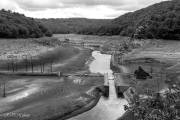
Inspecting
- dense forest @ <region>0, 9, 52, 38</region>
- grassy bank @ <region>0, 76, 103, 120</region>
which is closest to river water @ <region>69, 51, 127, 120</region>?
grassy bank @ <region>0, 76, 103, 120</region>

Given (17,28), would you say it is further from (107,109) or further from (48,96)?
(107,109)

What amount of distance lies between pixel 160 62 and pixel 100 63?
17411 millimetres

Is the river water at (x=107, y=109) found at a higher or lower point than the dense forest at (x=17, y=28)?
lower

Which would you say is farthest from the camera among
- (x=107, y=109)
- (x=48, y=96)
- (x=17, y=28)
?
(x=17, y=28)

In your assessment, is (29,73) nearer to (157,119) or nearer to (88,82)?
(88,82)

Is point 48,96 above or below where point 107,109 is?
above

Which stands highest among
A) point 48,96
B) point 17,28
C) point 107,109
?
point 17,28

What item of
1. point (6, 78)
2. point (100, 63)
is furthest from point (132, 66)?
point (6, 78)

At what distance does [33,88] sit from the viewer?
44.8 metres

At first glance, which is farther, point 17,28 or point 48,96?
point 17,28

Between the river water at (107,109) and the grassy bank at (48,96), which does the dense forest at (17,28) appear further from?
the river water at (107,109)

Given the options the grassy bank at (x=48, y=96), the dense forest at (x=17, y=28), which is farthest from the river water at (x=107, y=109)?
the dense forest at (x=17, y=28)

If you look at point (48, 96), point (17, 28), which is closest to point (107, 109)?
point (48, 96)

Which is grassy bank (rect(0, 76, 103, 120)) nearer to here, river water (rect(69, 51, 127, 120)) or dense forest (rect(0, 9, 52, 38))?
river water (rect(69, 51, 127, 120))
